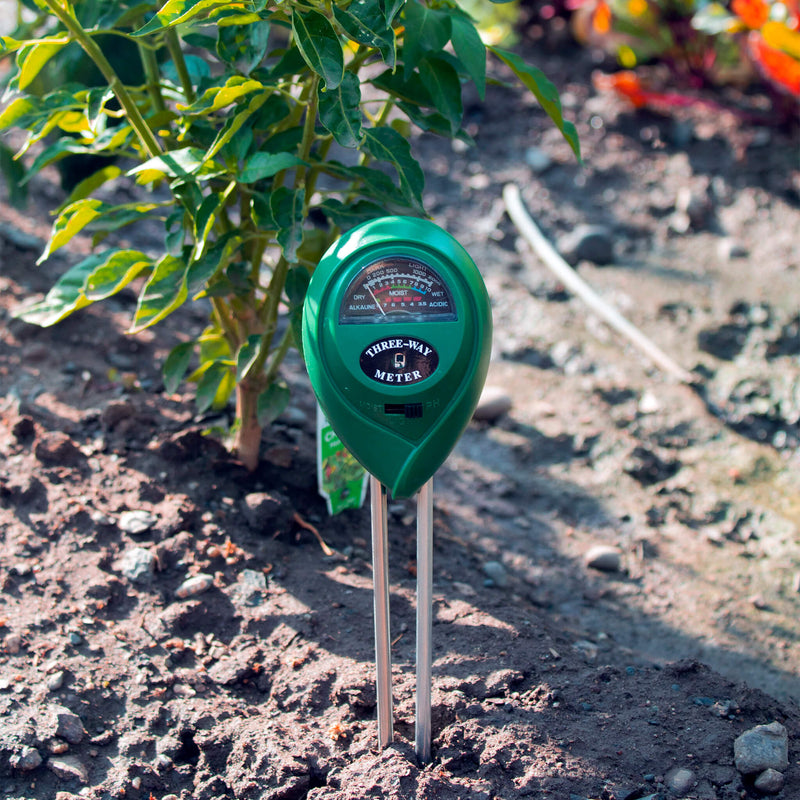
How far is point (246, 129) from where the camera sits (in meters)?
1.88

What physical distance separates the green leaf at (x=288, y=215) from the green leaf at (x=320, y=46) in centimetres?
31

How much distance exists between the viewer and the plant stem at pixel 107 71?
72.6 inches

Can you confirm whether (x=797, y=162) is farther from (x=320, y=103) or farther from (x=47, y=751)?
(x=47, y=751)

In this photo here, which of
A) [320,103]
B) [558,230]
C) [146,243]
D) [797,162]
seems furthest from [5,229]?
[797,162]

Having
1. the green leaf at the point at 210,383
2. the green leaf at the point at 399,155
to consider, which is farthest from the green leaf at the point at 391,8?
the green leaf at the point at 210,383

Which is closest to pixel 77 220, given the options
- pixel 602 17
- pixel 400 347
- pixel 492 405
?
pixel 400 347

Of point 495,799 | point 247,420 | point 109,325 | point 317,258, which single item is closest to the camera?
point 495,799

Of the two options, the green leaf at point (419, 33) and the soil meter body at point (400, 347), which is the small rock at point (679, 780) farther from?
the green leaf at point (419, 33)

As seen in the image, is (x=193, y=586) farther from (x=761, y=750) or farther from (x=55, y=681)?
(x=761, y=750)

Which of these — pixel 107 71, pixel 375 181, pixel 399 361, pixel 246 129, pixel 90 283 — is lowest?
pixel 90 283

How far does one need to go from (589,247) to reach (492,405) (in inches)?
47.8

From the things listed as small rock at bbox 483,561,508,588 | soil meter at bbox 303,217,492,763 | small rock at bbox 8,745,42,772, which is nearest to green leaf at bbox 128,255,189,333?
soil meter at bbox 303,217,492,763

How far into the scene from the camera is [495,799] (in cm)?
163

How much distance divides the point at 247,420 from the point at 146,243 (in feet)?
5.30
